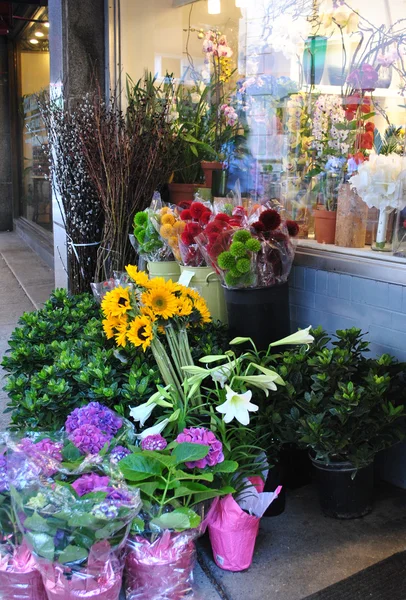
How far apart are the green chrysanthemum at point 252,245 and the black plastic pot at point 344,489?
0.95 metres

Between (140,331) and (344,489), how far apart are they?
1082mm

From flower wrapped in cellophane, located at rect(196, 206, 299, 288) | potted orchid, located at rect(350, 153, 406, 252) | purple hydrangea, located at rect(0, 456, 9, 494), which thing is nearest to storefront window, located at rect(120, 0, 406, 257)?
potted orchid, located at rect(350, 153, 406, 252)

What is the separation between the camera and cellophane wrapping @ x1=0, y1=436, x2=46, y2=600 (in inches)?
74.1

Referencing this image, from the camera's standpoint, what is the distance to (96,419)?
233 cm

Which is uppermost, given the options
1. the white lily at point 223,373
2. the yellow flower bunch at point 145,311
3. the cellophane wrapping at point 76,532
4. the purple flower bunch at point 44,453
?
the yellow flower bunch at point 145,311

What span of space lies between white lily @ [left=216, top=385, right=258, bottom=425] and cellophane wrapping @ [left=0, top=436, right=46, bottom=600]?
2.53 feet

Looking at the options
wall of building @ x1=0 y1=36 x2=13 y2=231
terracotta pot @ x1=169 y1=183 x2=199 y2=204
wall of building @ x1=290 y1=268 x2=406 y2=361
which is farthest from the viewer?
wall of building @ x1=0 y1=36 x2=13 y2=231

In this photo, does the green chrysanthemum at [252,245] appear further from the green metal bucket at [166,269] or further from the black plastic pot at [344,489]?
the black plastic pot at [344,489]

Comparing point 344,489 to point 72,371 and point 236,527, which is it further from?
point 72,371

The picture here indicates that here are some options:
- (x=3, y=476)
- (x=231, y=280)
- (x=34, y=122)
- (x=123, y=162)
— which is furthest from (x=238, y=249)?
(x=34, y=122)

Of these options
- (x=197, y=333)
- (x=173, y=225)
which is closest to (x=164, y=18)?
(x=173, y=225)

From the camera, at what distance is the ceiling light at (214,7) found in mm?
4492

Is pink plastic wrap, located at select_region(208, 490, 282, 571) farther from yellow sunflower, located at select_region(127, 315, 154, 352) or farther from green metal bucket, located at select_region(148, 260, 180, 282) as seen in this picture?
green metal bucket, located at select_region(148, 260, 180, 282)

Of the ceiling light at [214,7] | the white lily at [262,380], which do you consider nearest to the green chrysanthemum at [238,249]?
the white lily at [262,380]
